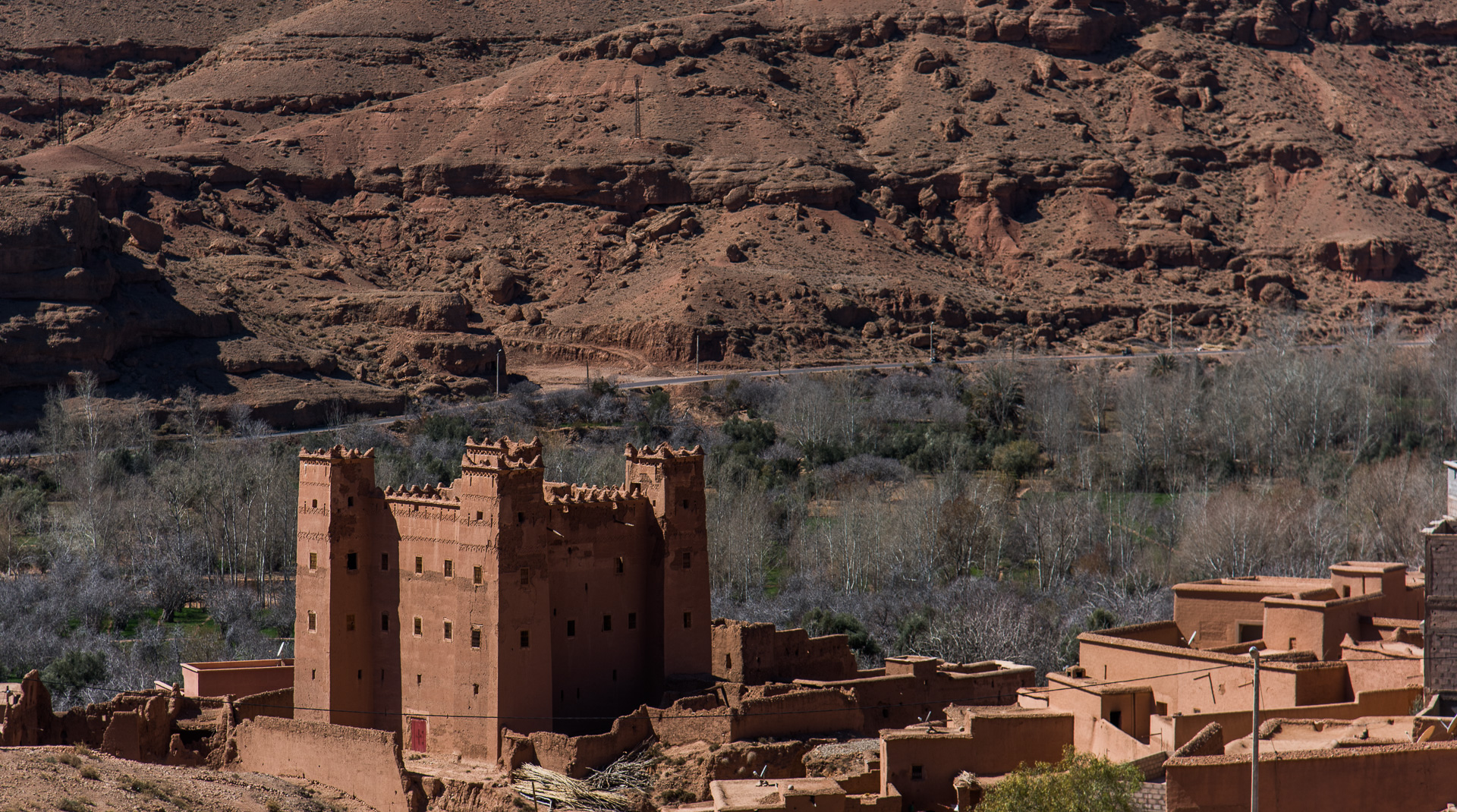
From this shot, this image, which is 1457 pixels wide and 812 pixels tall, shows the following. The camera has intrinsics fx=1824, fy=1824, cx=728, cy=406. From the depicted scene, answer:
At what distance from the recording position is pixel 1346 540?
52.3 meters

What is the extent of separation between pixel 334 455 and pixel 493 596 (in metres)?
4.53

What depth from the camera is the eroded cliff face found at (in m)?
82.1

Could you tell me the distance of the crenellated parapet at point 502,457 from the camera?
31.5 metres

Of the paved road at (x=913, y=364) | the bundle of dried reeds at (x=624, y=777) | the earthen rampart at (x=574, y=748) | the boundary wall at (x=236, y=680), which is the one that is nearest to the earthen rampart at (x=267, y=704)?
the boundary wall at (x=236, y=680)

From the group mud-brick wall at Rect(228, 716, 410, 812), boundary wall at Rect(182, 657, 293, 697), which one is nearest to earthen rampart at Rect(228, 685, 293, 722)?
boundary wall at Rect(182, 657, 293, 697)

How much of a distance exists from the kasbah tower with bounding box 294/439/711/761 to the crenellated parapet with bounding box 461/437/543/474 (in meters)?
0.04

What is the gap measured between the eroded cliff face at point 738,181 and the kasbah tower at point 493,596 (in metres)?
37.7

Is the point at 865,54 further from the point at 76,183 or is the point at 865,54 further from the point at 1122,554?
the point at 1122,554

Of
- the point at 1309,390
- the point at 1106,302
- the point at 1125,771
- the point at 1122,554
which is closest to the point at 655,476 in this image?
the point at 1125,771

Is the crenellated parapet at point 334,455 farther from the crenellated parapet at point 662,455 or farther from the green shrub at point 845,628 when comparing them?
the green shrub at point 845,628

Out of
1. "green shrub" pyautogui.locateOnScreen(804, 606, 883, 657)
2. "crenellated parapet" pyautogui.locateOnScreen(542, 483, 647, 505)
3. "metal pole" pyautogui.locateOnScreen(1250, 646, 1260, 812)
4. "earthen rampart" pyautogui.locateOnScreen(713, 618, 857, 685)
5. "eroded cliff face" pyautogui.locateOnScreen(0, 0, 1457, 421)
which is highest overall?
"eroded cliff face" pyautogui.locateOnScreen(0, 0, 1457, 421)

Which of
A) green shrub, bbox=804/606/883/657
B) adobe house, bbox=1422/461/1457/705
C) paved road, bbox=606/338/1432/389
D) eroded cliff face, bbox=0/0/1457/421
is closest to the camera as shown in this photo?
adobe house, bbox=1422/461/1457/705

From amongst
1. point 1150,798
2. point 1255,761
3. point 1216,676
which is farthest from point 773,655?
point 1255,761

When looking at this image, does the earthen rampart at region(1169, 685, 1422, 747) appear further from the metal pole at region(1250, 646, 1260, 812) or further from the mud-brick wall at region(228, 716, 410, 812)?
the mud-brick wall at region(228, 716, 410, 812)
